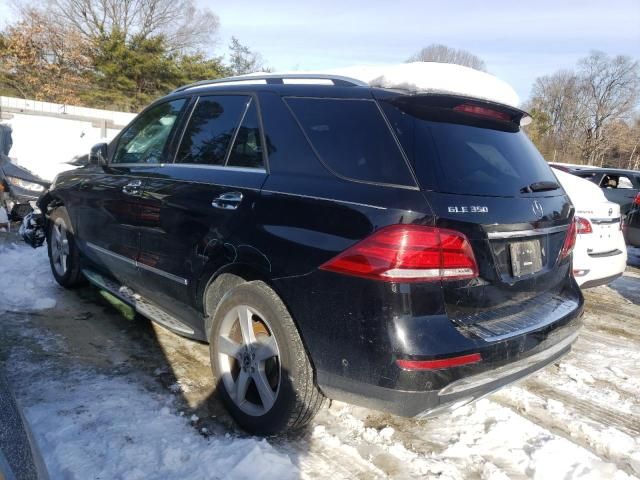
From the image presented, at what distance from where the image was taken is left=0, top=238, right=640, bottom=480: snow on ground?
2521 mm

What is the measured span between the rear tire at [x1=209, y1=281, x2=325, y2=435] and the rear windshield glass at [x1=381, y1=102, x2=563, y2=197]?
966mm

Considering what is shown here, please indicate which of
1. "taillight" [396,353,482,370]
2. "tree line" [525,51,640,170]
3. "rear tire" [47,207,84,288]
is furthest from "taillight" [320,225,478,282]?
"tree line" [525,51,640,170]

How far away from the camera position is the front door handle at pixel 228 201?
279 cm

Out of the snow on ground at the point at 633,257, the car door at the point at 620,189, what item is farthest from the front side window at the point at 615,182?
the snow on ground at the point at 633,257

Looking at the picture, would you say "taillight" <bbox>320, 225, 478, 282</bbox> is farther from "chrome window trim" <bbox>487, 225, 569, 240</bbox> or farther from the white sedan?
the white sedan

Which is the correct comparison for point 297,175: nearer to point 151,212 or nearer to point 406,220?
point 406,220

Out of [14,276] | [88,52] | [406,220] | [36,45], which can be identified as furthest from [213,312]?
[88,52]

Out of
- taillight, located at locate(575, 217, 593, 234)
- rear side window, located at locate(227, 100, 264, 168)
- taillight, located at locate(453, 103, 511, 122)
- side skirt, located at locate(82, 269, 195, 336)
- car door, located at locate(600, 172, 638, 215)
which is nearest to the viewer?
taillight, located at locate(453, 103, 511, 122)

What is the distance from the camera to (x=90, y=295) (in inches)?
193

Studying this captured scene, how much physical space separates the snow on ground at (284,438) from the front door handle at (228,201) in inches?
46.8

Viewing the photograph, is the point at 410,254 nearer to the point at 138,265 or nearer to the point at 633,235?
the point at 138,265

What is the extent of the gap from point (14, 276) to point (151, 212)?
2618 mm

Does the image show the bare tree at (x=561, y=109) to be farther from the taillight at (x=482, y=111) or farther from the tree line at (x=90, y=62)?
the taillight at (x=482, y=111)

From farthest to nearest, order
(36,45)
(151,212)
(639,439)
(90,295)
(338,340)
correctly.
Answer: (36,45) → (90,295) → (151,212) → (639,439) → (338,340)
